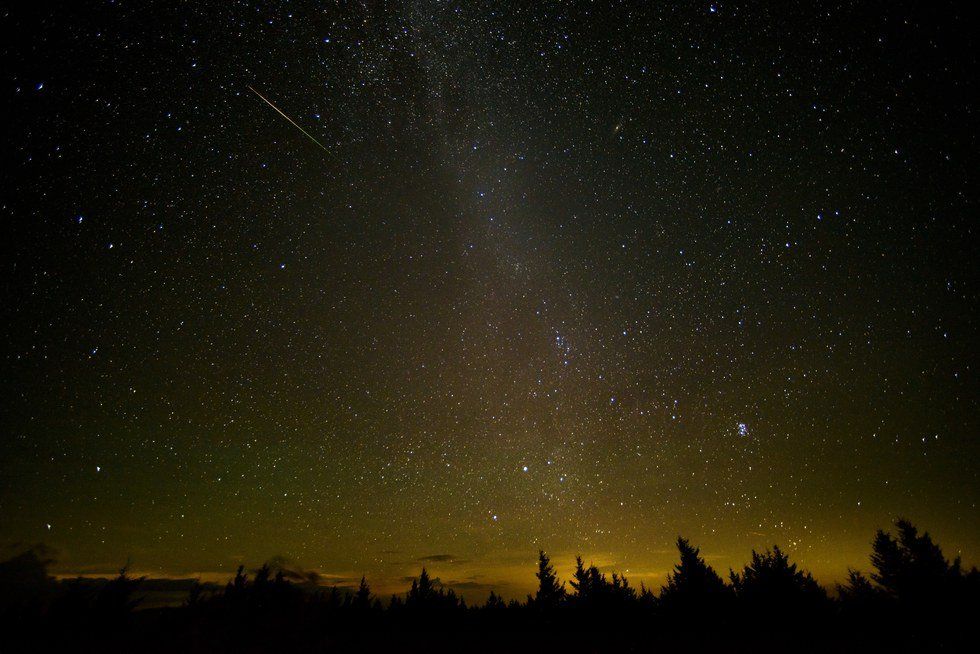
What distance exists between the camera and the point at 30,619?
3183cm

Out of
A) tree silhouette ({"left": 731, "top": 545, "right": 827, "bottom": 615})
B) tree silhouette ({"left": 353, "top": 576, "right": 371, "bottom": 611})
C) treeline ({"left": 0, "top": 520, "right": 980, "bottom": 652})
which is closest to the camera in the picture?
treeline ({"left": 0, "top": 520, "right": 980, "bottom": 652})

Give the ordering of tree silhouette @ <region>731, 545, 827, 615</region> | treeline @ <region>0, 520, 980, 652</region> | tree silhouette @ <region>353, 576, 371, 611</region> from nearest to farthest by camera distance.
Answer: treeline @ <region>0, 520, 980, 652</region>
tree silhouette @ <region>731, 545, 827, 615</region>
tree silhouette @ <region>353, 576, 371, 611</region>

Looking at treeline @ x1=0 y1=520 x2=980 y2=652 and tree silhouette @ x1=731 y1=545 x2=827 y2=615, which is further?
→ tree silhouette @ x1=731 y1=545 x2=827 y2=615

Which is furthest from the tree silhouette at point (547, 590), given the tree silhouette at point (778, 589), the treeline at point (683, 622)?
the tree silhouette at point (778, 589)

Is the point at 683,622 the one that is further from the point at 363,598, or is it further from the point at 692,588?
the point at 363,598

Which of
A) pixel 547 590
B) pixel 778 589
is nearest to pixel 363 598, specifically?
pixel 547 590

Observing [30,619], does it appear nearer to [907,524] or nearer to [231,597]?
[231,597]

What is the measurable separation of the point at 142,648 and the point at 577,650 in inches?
772

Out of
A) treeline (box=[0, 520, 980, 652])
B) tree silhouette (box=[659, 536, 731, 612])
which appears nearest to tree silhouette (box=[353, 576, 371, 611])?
treeline (box=[0, 520, 980, 652])

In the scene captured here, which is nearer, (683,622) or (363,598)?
(683,622)

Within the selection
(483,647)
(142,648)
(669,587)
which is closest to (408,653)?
(483,647)

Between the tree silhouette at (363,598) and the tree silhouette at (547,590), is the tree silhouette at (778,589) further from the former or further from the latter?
the tree silhouette at (363,598)

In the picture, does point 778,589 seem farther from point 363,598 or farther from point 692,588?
point 363,598

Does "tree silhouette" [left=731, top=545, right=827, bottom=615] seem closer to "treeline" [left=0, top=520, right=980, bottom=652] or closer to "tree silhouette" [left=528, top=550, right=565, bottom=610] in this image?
"treeline" [left=0, top=520, right=980, bottom=652]
